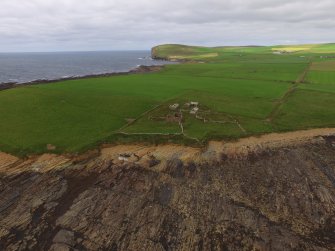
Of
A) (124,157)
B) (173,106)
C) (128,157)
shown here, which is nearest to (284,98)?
(173,106)

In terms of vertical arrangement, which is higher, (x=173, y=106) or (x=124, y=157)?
(x=124, y=157)

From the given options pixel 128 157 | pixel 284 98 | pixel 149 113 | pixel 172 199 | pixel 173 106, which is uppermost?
pixel 128 157

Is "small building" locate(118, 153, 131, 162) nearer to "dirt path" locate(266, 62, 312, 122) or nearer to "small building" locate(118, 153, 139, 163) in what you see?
"small building" locate(118, 153, 139, 163)

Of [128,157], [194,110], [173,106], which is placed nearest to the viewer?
[128,157]

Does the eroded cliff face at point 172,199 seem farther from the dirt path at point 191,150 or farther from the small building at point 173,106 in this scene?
the small building at point 173,106

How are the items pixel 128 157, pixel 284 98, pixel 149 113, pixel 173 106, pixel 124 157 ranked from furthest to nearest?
pixel 284 98 < pixel 173 106 < pixel 149 113 < pixel 128 157 < pixel 124 157

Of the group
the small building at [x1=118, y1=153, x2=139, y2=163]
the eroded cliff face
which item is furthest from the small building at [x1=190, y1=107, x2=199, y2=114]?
the small building at [x1=118, y1=153, x2=139, y2=163]

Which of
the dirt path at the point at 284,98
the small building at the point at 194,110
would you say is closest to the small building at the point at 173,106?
the small building at the point at 194,110

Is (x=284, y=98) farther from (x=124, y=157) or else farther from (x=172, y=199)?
(x=172, y=199)

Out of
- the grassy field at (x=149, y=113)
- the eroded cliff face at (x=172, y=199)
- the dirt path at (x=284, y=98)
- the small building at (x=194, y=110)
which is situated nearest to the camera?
the eroded cliff face at (x=172, y=199)
